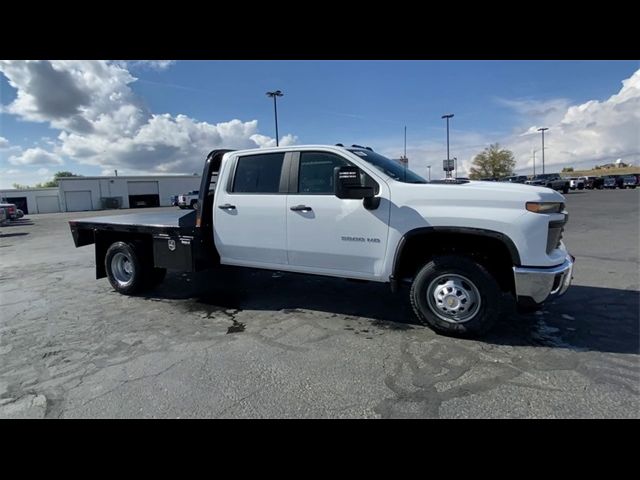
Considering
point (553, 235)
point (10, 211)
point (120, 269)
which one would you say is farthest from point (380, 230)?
point (10, 211)

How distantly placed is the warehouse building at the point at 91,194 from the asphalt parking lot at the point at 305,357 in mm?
49574

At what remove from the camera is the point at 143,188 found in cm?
5112

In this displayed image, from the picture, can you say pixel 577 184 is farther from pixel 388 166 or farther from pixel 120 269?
pixel 120 269

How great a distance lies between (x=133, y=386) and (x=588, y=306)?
5237 millimetres

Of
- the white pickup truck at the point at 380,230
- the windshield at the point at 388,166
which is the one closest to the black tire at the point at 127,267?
the white pickup truck at the point at 380,230

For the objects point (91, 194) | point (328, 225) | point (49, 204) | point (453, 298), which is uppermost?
point (91, 194)

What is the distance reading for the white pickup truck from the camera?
3.45m

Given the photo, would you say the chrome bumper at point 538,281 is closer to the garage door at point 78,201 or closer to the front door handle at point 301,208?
the front door handle at point 301,208

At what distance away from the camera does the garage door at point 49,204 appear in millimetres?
48219

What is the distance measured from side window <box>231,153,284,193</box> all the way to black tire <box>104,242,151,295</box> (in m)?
2.08

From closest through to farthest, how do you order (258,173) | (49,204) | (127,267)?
(258,173) < (127,267) < (49,204)

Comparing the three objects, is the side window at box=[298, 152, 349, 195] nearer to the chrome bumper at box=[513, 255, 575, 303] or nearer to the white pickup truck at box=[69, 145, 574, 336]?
the white pickup truck at box=[69, 145, 574, 336]

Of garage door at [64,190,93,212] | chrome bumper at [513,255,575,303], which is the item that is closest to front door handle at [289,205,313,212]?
chrome bumper at [513,255,575,303]

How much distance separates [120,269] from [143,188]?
50604 mm
